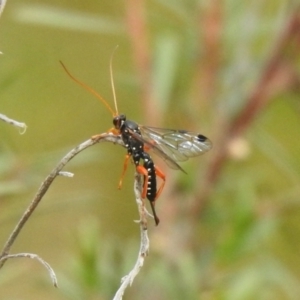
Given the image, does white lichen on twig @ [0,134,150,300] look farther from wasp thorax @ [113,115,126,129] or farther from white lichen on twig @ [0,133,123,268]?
wasp thorax @ [113,115,126,129]

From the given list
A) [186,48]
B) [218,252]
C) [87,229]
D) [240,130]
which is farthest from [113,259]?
[186,48]

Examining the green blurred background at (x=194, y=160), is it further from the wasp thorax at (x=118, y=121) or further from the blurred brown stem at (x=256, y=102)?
the wasp thorax at (x=118, y=121)

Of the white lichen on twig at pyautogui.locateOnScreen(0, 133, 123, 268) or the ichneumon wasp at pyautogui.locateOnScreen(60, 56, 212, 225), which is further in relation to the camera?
the ichneumon wasp at pyautogui.locateOnScreen(60, 56, 212, 225)

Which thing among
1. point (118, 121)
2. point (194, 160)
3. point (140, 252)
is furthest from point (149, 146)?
point (194, 160)

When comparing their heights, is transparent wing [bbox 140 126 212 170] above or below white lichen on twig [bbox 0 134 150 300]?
below

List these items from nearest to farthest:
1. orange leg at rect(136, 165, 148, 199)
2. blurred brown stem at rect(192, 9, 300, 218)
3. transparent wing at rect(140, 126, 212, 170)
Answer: orange leg at rect(136, 165, 148, 199), transparent wing at rect(140, 126, 212, 170), blurred brown stem at rect(192, 9, 300, 218)

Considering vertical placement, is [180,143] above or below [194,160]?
above

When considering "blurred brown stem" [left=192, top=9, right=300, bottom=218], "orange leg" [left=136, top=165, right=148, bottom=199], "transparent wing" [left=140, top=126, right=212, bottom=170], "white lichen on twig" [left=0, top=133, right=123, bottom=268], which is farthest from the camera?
"blurred brown stem" [left=192, top=9, right=300, bottom=218]

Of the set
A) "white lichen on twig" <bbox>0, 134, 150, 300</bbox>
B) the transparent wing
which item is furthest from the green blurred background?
"white lichen on twig" <bbox>0, 134, 150, 300</bbox>

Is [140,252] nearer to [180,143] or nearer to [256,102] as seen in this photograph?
[180,143]

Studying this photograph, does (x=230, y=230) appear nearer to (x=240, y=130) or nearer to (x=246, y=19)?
(x=240, y=130)
